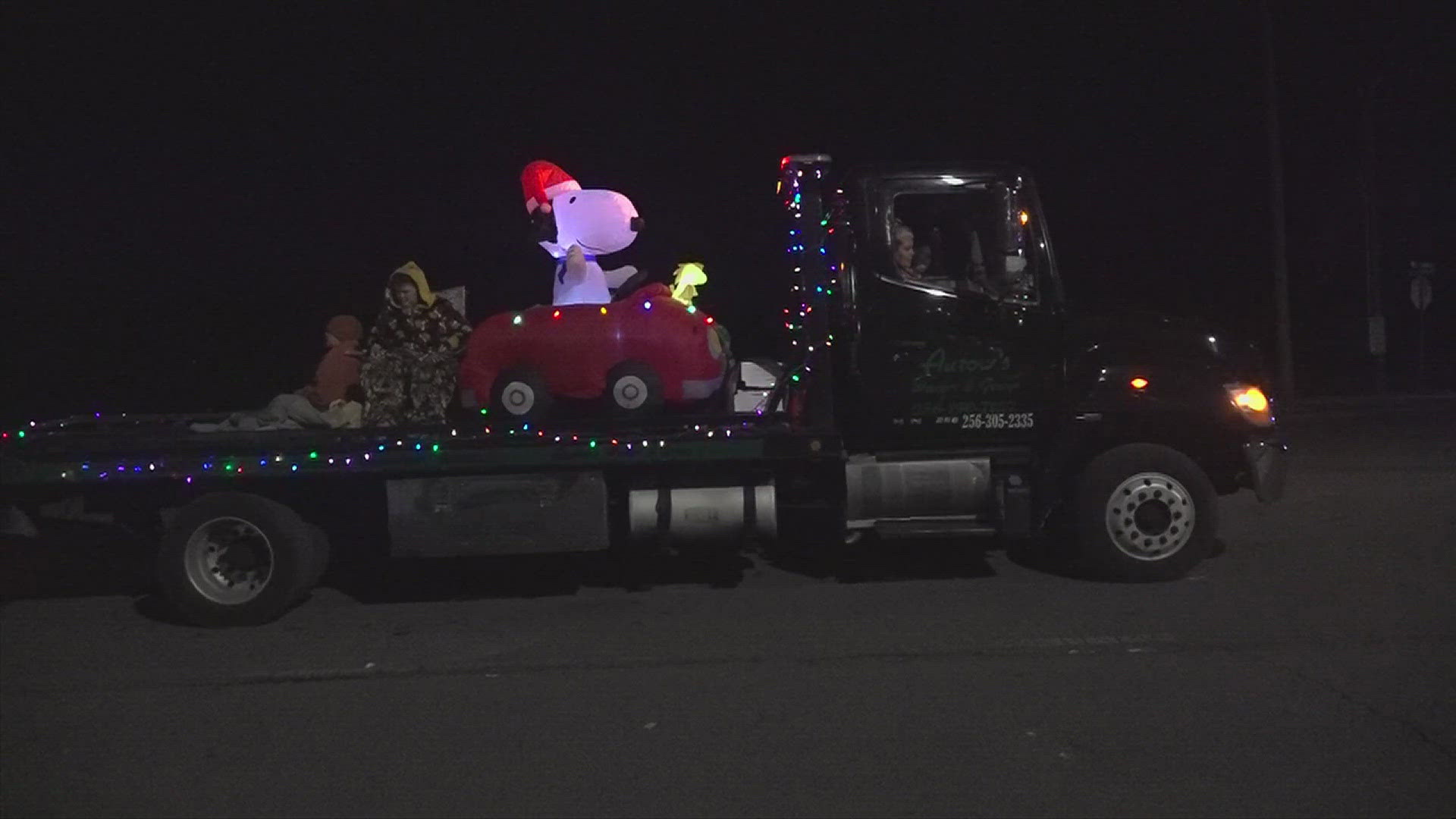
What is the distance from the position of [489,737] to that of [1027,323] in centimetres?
412

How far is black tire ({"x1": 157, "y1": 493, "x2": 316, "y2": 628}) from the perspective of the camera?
789cm

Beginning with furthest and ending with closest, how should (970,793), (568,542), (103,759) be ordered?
(568,542) < (103,759) < (970,793)

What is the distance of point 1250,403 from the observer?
8234 mm

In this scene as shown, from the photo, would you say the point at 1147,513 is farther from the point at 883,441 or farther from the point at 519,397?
the point at 519,397

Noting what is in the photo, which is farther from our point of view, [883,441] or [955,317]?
[883,441]

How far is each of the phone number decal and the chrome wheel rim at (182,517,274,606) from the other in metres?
4.09

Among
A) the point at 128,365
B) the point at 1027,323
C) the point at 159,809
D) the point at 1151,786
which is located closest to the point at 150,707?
the point at 159,809

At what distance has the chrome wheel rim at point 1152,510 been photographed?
8.20m

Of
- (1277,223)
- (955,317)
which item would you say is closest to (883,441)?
(955,317)

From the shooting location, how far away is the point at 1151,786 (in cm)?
497

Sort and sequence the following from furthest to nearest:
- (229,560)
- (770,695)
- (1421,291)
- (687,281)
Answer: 1. (1421,291)
2. (687,281)
3. (229,560)
4. (770,695)

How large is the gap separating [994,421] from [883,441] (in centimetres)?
67

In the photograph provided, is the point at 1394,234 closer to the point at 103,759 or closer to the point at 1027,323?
the point at 1027,323

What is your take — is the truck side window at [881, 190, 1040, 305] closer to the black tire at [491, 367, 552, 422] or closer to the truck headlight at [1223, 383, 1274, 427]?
the truck headlight at [1223, 383, 1274, 427]
